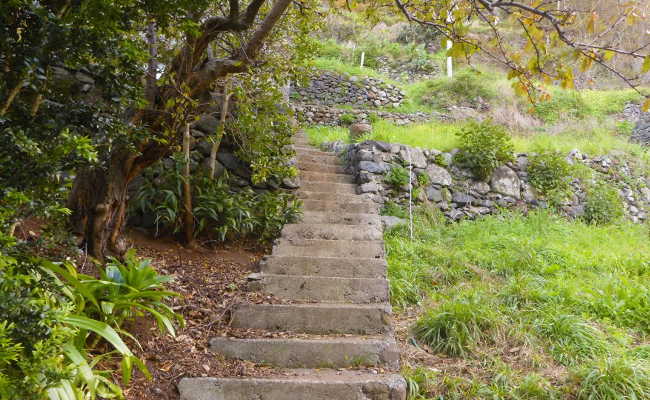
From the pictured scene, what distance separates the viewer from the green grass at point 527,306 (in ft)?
9.93

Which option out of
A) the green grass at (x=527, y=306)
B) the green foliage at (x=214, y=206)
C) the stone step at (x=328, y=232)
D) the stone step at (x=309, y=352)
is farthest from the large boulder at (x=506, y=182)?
the stone step at (x=309, y=352)

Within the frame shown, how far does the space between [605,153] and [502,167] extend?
271cm

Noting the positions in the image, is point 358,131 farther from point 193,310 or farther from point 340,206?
point 193,310

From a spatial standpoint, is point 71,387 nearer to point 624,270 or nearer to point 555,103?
point 624,270

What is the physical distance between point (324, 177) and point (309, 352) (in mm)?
4049

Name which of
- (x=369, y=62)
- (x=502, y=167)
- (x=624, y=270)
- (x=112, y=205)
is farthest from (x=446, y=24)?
(x=369, y=62)

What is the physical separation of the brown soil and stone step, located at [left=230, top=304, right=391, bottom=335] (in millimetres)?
200

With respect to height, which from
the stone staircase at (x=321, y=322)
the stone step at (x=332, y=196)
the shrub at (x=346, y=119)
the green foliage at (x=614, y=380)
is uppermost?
the shrub at (x=346, y=119)

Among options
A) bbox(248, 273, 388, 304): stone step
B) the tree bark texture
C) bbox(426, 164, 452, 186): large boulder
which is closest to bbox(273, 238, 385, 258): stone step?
bbox(248, 273, 388, 304): stone step

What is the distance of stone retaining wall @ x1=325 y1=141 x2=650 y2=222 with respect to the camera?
695 cm

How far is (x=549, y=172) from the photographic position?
7734mm

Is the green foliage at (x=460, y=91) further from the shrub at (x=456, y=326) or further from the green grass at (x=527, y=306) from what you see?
the shrub at (x=456, y=326)

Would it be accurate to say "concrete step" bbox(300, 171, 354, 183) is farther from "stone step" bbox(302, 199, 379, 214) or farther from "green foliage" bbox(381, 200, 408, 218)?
"stone step" bbox(302, 199, 379, 214)

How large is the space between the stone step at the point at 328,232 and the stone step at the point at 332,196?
2.89ft
